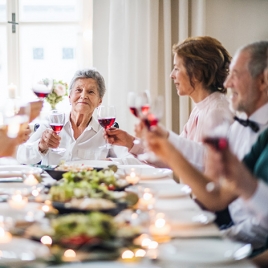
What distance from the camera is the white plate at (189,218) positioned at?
1409 mm

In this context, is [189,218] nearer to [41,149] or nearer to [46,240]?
[46,240]

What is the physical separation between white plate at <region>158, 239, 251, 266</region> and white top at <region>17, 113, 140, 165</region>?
6.12ft

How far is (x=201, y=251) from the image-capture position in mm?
1166

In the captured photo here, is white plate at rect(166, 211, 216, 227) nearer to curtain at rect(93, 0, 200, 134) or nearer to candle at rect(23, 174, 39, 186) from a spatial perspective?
candle at rect(23, 174, 39, 186)

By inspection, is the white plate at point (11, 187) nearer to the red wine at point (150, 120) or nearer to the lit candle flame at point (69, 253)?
the red wine at point (150, 120)

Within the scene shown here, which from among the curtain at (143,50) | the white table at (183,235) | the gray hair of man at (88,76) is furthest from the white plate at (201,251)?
the curtain at (143,50)

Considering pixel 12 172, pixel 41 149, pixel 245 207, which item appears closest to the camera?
pixel 245 207

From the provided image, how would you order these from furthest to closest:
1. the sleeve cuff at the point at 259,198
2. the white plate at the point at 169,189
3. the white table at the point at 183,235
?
the white plate at the point at 169,189
the sleeve cuff at the point at 259,198
the white table at the point at 183,235

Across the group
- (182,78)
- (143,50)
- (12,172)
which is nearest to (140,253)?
(12,172)

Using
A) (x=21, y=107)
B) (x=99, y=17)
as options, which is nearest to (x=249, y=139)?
(x=21, y=107)

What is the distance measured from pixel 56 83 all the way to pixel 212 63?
184 centimetres

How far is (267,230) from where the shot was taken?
1641 millimetres

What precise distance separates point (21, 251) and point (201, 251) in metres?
0.40

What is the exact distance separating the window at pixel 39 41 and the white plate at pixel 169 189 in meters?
2.56
